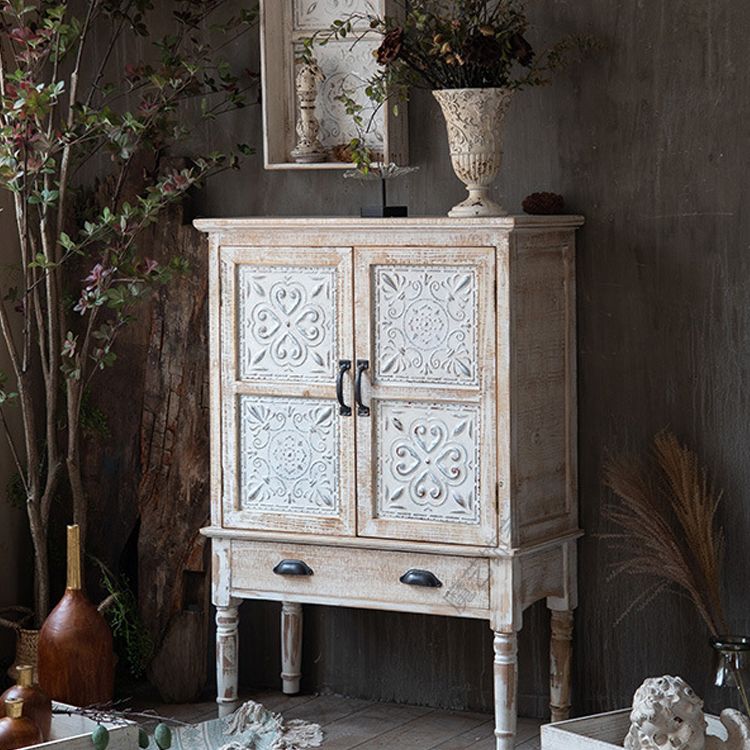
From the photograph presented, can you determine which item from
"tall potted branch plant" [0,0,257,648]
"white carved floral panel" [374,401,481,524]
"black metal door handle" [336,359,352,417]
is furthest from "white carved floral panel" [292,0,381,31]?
"white carved floral panel" [374,401,481,524]

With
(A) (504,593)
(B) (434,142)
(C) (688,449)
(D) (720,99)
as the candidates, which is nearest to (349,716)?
(A) (504,593)

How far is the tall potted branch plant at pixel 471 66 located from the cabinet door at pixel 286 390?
384 mm

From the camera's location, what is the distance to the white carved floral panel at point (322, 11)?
4660 mm

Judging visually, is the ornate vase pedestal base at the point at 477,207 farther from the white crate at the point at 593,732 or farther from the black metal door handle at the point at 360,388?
the white crate at the point at 593,732

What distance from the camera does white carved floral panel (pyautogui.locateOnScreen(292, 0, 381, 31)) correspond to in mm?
4660

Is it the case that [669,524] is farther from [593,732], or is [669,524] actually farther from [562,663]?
[593,732]

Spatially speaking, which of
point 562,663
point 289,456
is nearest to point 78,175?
point 289,456

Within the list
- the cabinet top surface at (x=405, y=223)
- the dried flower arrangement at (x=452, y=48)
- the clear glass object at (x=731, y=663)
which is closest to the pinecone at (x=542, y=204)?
the cabinet top surface at (x=405, y=223)

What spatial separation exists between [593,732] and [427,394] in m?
1.01

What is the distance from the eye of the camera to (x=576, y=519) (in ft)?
14.8

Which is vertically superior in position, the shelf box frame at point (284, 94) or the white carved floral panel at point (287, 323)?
the shelf box frame at point (284, 94)

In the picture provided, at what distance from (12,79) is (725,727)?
8.47ft

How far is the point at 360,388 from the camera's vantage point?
14.2 feet

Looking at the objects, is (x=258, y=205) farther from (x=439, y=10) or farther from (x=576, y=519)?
(x=576, y=519)
